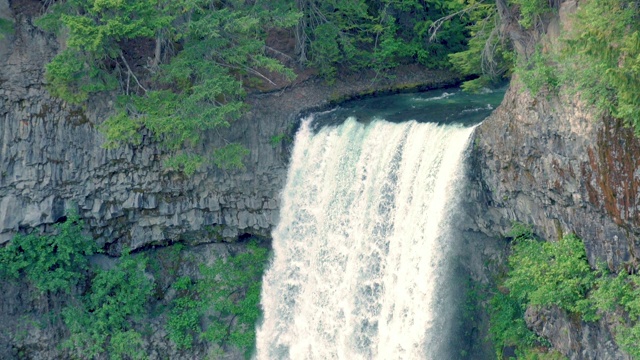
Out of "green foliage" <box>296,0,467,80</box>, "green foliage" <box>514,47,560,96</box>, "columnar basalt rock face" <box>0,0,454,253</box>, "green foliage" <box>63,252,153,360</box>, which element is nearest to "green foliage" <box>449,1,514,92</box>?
"green foliage" <box>296,0,467,80</box>

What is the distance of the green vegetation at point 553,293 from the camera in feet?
55.4

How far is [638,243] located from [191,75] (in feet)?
45.9

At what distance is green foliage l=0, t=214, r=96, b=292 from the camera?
84.2 feet

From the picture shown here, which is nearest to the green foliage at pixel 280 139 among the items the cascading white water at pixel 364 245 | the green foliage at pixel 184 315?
the cascading white water at pixel 364 245

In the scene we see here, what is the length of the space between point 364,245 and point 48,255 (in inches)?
376

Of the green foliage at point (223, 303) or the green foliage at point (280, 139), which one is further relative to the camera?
the green foliage at point (223, 303)

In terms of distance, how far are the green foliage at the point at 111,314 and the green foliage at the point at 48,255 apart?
0.87 m

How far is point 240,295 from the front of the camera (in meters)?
26.9

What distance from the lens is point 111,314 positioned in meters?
26.4

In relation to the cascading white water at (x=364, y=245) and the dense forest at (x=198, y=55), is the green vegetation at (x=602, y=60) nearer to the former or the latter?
the dense forest at (x=198, y=55)

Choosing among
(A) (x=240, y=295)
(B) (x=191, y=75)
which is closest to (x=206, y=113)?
(B) (x=191, y=75)

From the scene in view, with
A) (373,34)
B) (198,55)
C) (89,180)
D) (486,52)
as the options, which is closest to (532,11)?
(486,52)

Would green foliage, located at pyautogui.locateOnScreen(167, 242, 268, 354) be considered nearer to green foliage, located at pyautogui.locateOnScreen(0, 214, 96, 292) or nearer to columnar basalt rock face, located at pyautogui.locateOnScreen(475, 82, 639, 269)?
green foliage, located at pyautogui.locateOnScreen(0, 214, 96, 292)

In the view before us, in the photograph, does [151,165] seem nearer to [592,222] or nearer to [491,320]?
[491,320]
